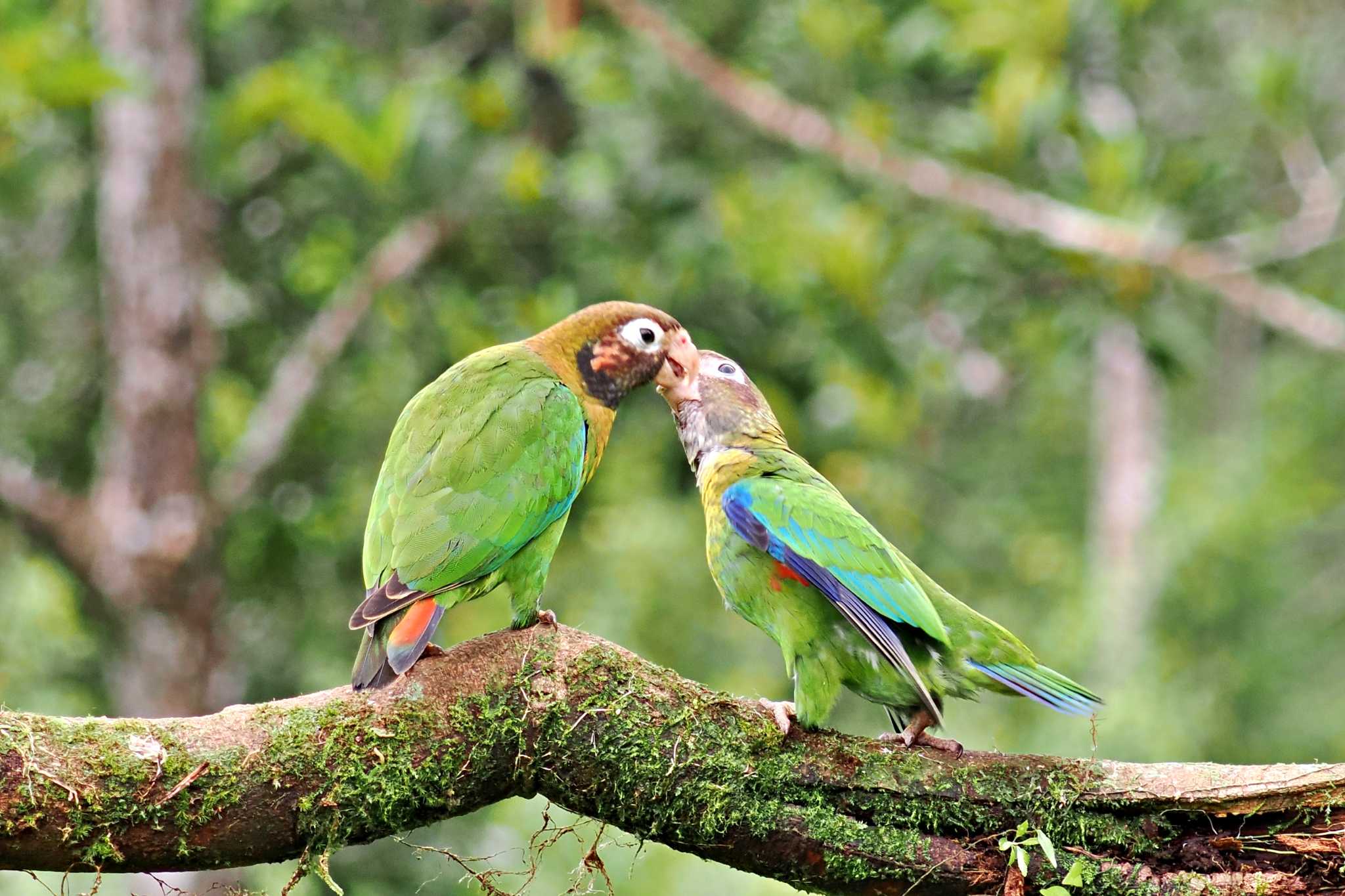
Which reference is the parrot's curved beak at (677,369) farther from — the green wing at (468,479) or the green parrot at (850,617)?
the green parrot at (850,617)

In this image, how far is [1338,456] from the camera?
21219mm

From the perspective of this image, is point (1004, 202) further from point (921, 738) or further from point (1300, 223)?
point (921, 738)

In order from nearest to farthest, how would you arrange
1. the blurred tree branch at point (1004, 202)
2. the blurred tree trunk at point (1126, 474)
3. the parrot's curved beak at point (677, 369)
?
the parrot's curved beak at point (677, 369), the blurred tree branch at point (1004, 202), the blurred tree trunk at point (1126, 474)

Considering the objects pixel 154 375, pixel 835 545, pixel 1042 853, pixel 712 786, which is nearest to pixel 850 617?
pixel 835 545

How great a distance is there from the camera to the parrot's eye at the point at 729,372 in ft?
15.3

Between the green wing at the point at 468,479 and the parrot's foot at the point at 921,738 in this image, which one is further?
the green wing at the point at 468,479

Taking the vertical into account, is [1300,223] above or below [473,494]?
above

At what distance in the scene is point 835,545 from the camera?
3762mm

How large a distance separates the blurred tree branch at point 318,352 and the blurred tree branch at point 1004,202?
179 cm

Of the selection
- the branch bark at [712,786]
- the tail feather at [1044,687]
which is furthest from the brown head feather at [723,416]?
the branch bark at [712,786]

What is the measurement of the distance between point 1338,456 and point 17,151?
19628 millimetres

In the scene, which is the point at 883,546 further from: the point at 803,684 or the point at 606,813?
the point at 606,813

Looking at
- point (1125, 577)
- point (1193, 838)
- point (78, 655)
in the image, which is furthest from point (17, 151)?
point (1125, 577)

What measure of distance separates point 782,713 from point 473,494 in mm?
1105
